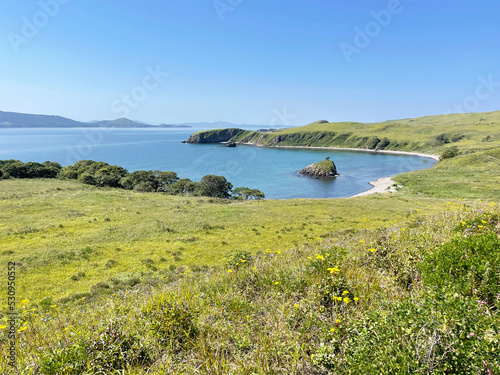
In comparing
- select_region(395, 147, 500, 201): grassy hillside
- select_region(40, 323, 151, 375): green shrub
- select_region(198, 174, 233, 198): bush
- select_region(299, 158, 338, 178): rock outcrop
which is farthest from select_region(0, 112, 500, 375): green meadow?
select_region(299, 158, 338, 178): rock outcrop

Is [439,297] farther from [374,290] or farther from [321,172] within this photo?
[321,172]

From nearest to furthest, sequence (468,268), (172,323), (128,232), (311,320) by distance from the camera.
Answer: (311,320)
(468,268)
(172,323)
(128,232)

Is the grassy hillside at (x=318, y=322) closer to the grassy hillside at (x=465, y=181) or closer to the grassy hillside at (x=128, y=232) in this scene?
the grassy hillside at (x=128, y=232)

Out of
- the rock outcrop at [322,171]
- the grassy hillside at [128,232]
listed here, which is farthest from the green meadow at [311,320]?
the rock outcrop at [322,171]

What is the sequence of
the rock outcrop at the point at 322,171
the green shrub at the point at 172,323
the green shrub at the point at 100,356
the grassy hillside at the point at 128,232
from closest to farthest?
1. the green shrub at the point at 100,356
2. the green shrub at the point at 172,323
3. the grassy hillside at the point at 128,232
4. the rock outcrop at the point at 322,171

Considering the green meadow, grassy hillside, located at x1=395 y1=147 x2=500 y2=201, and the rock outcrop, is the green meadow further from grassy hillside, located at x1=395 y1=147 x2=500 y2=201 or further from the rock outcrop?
the rock outcrop

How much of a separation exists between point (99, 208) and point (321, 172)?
11534 cm

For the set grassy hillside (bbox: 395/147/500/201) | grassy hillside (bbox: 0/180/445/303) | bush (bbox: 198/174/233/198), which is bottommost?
bush (bbox: 198/174/233/198)

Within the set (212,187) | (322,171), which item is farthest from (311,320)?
(322,171)

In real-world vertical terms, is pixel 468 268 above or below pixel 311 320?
above

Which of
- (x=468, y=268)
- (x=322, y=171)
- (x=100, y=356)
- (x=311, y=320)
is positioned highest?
(x=468, y=268)

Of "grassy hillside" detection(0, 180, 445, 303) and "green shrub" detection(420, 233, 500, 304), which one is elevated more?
"green shrub" detection(420, 233, 500, 304)

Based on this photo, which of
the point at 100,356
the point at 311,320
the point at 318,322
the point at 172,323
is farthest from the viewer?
the point at 172,323

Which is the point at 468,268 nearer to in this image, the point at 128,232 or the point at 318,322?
the point at 318,322
